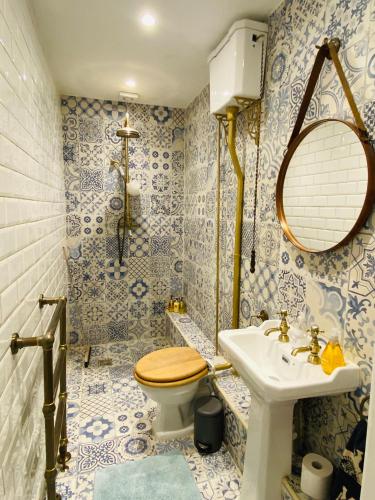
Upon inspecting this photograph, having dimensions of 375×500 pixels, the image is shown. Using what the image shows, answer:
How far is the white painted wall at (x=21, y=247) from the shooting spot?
2.99 ft

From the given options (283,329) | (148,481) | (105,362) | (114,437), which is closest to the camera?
(283,329)

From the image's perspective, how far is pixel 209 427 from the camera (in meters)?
1.67

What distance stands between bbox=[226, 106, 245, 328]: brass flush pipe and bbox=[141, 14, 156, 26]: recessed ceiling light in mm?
580

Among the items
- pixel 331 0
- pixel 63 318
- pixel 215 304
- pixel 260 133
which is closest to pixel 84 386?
pixel 63 318

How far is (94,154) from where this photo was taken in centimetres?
273

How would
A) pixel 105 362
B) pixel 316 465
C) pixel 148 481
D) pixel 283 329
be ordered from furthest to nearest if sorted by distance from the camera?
pixel 105 362 < pixel 148 481 < pixel 283 329 < pixel 316 465

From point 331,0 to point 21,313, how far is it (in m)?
1.63

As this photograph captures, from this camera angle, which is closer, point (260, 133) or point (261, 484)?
point (261, 484)

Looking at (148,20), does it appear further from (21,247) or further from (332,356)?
(332,356)

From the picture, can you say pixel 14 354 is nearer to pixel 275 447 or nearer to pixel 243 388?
pixel 275 447

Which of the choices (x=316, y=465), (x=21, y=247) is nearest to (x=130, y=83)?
(x=21, y=247)

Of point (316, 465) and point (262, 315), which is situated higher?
point (262, 315)

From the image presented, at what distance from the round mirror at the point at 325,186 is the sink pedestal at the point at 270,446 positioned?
2.13ft

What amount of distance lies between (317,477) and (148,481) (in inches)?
34.9
